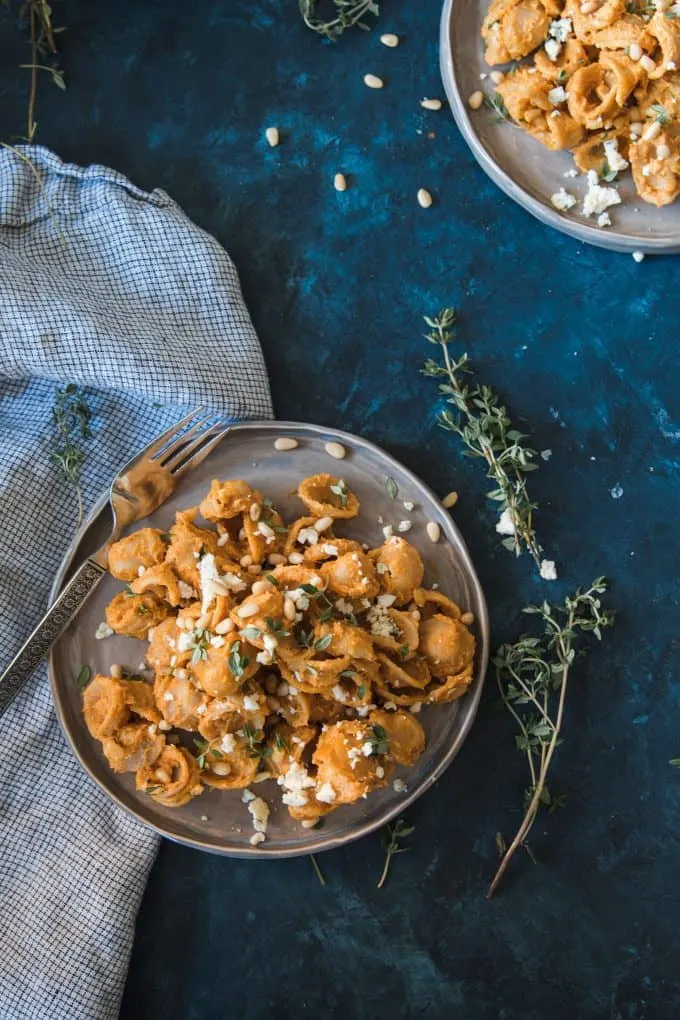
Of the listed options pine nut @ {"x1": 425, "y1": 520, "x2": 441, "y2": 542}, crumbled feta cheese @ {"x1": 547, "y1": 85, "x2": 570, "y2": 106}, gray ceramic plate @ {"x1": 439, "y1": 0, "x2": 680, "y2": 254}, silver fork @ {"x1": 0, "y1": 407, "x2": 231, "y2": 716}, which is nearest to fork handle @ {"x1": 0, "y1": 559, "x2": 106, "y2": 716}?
silver fork @ {"x1": 0, "y1": 407, "x2": 231, "y2": 716}

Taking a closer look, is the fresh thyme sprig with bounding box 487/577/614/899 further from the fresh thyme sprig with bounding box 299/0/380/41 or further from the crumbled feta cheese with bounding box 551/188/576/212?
the fresh thyme sprig with bounding box 299/0/380/41

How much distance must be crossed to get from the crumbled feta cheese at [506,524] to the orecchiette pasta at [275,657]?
0.77ft

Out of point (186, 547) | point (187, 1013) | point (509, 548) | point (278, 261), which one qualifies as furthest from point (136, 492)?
point (187, 1013)

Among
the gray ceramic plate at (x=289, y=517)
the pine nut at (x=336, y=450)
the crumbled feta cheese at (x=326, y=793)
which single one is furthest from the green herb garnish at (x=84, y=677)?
the pine nut at (x=336, y=450)

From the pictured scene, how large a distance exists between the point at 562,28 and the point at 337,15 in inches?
20.1

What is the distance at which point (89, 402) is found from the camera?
6.63ft

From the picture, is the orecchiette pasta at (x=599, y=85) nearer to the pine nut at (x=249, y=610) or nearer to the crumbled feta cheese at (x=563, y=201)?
the crumbled feta cheese at (x=563, y=201)

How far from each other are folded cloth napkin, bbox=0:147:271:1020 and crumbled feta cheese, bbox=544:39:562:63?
0.76 meters

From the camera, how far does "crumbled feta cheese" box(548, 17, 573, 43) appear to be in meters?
1.91

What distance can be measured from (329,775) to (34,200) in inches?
52.2

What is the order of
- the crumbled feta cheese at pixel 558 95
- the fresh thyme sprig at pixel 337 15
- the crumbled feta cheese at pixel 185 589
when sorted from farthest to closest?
the fresh thyme sprig at pixel 337 15 < the crumbled feta cheese at pixel 558 95 < the crumbled feta cheese at pixel 185 589

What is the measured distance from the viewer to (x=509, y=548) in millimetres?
2006

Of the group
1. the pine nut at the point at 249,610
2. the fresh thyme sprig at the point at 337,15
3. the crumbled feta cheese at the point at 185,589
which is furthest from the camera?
the fresh thyme sprig at the point at 337,15

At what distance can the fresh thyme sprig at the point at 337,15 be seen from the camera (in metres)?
2.06
